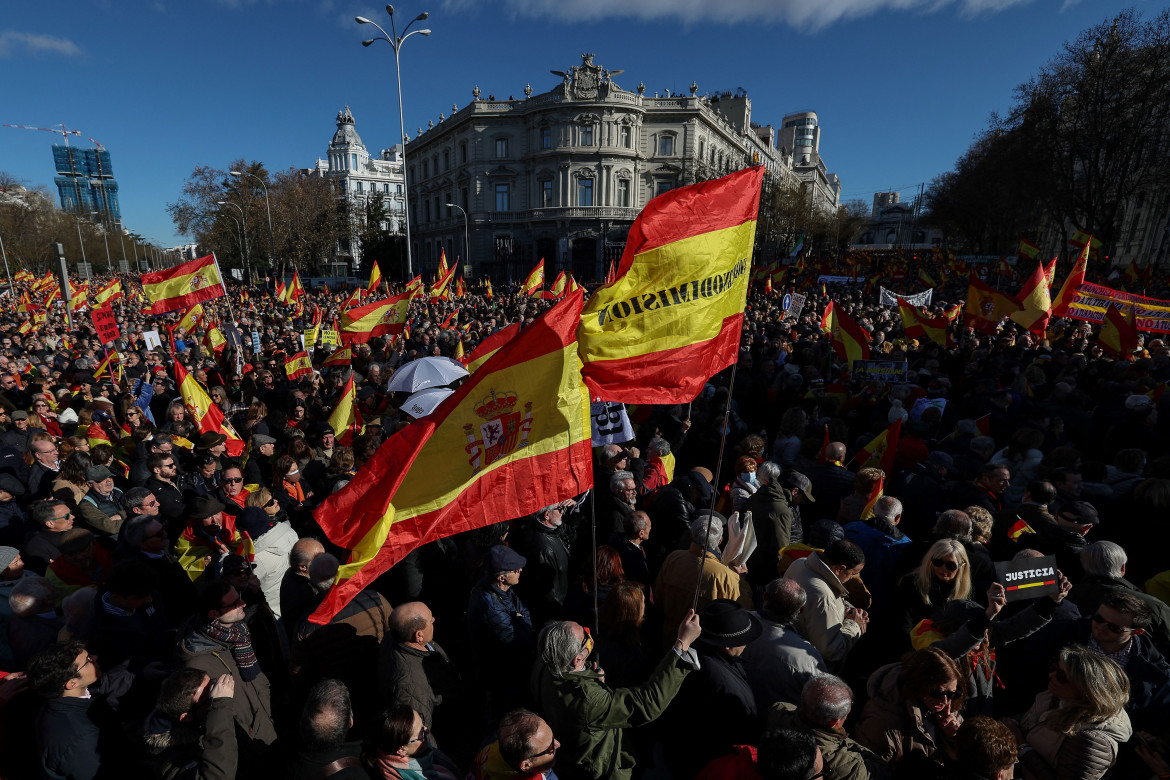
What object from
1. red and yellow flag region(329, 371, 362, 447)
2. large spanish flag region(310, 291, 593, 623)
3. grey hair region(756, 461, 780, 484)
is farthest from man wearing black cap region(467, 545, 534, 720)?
red and yellow flag region(329, 371, 362, 447)

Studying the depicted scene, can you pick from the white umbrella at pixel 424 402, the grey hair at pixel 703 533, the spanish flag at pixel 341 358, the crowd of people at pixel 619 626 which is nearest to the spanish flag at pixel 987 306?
the crowd of people at pixel 619 626

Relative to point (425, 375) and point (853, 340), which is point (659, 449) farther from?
point (853, 340)

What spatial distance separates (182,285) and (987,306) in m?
15.0

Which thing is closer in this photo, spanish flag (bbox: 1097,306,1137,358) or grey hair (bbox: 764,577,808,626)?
grey hair (bbox: 764,577,808,626)

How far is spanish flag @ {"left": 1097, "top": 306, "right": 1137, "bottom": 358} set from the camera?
8805 mm

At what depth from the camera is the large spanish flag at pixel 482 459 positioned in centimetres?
281

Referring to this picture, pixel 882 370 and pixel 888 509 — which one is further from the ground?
pixel 882 370

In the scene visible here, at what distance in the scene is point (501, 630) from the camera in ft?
10.5

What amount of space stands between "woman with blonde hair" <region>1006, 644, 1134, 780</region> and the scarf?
3416mm

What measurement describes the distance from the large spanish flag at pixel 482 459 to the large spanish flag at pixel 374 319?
8.30m

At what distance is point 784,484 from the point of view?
5082 mm

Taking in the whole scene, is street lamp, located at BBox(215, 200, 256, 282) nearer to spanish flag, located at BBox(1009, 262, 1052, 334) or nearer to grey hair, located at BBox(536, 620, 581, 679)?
spanish flag, located at BBox(1009, 262, 1052, 334)

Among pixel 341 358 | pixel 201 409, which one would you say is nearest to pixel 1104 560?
pixel 201 409

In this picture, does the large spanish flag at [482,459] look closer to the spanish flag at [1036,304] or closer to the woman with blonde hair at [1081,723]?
the woman with blonde hair at [1081,723]
